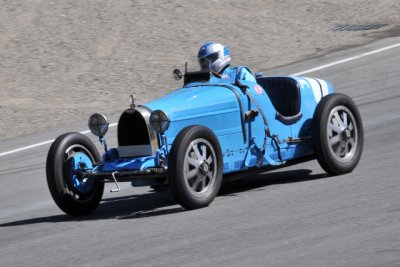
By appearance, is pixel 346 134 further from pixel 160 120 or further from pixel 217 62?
pixel 160 120

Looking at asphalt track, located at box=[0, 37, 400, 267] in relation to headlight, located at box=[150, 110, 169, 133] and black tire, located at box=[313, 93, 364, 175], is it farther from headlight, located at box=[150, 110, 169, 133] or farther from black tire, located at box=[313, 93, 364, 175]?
headlight, located at box=[150, 110, 169, 133]

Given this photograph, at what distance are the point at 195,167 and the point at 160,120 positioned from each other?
0.54 meters

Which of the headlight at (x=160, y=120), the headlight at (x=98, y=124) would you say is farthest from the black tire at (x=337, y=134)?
the headlight at (x=98, y=124)

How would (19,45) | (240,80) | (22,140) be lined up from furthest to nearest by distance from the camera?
(19,45), (22,140), (240,80)

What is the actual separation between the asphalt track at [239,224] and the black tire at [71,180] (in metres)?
0.15

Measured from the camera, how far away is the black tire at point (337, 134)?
1008cm

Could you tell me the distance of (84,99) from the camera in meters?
17.5

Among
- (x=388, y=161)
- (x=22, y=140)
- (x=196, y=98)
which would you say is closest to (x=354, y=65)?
(x=22, y=140)

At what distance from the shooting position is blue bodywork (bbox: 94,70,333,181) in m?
9.46

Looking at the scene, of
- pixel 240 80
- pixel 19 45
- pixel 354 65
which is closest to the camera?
pixel 240 80

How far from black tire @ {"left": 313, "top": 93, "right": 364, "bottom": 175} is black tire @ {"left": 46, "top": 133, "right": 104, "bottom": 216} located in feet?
Answer: 7.33

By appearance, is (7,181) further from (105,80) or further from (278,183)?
(105,80)

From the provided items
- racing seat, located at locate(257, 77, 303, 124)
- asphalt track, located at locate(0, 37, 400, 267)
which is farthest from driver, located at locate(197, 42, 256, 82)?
asphalt track, located at locate(0, 37, 400, 267)

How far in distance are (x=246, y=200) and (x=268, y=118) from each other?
3.43 ft
